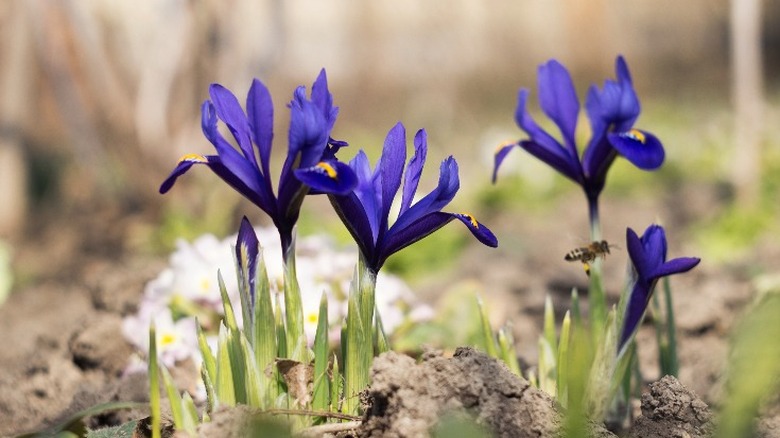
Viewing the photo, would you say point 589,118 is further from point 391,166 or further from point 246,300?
point 246,300

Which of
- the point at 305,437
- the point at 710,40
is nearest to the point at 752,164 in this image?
the point at 305,437

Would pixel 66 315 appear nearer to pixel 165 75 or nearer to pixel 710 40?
pixel 165 75

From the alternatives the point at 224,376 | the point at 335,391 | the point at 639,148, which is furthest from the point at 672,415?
the point at 224,376

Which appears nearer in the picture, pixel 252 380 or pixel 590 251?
pixel 252 380

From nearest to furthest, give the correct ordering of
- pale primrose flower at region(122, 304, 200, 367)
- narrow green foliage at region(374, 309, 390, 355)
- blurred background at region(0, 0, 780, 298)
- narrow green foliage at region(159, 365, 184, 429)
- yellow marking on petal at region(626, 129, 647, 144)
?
narrow green foliage at region(159, 365, 184, 429), narrow green foliage at region(374, 309, 390, 355), yellow marking on petal at region(626, 129, 647, 144), pale primrose flower at region(122, 304, 200, 367), blurred background at region(0, 0, 780, 298)

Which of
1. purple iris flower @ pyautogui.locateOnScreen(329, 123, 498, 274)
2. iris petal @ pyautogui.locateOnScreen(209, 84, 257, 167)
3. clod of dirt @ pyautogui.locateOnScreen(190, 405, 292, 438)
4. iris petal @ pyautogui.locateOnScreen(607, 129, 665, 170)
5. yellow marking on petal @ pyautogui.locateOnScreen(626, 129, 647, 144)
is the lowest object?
clod of dirt @ pyautogui.locateOnScreen(190, 405, 292, 438)

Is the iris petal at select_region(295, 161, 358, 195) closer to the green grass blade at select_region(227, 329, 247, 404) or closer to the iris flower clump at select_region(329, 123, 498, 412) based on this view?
the iris flower clump at select_region(329, 123, 498, 412)

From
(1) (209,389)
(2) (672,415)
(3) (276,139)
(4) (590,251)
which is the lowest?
(2) (672,415)

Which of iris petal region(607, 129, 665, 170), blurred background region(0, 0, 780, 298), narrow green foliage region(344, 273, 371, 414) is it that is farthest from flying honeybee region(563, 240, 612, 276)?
blurred background region(0, 0, 780, 298)
